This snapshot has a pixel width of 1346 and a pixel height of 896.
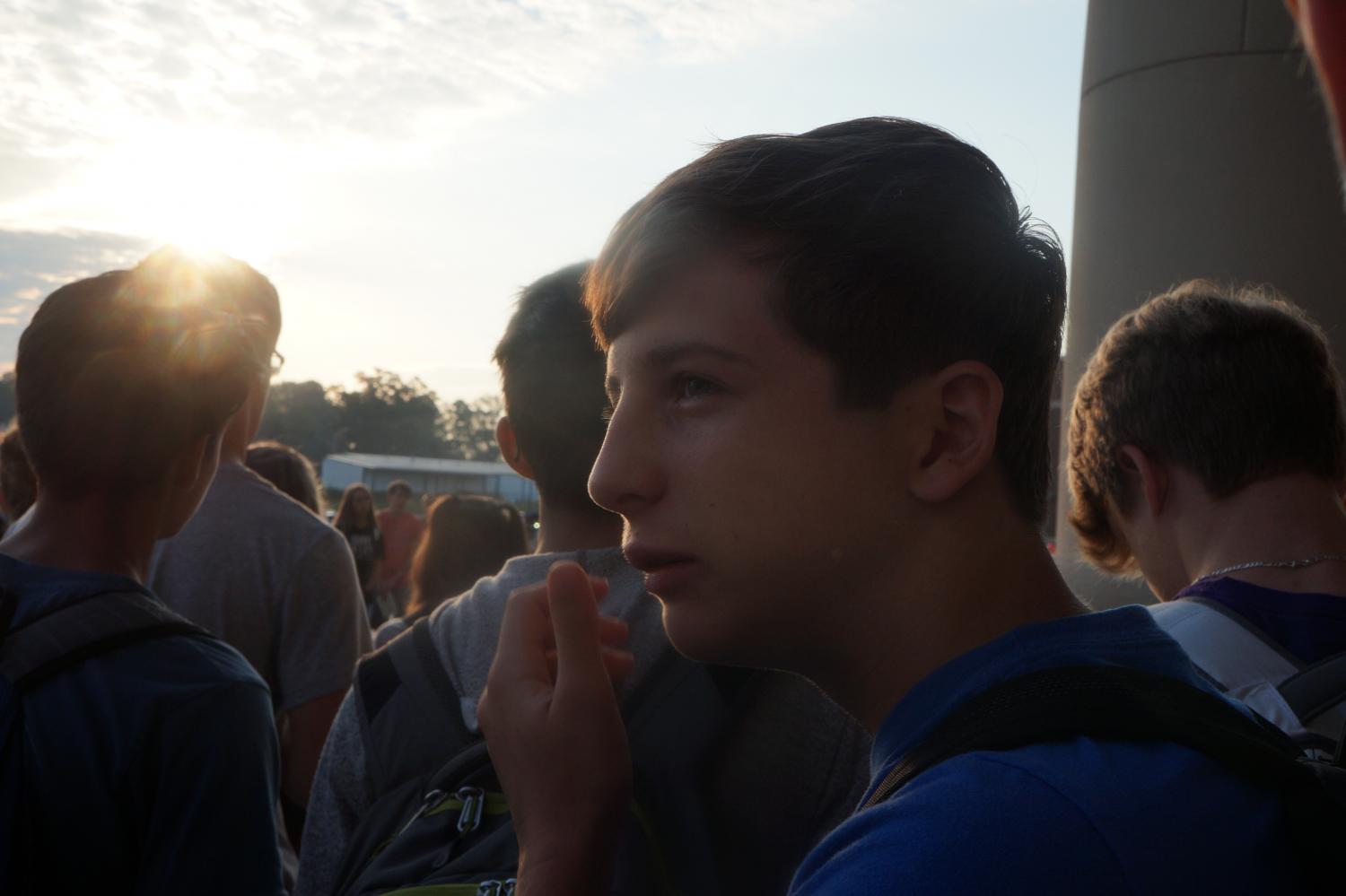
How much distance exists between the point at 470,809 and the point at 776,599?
2.27 feet

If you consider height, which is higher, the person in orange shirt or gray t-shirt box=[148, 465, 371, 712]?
gray t-shirt box=[148, 465, 371, 712]

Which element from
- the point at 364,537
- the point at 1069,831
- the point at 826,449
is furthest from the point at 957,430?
the point at 364,537

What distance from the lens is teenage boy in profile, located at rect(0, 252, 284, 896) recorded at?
183cm

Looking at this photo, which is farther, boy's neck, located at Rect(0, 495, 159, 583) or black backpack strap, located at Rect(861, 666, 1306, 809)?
boy's neck, located at Rect(0, 495, 159, 583)

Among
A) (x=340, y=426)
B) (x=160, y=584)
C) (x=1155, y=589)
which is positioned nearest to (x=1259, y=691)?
(x=1155, y=589)

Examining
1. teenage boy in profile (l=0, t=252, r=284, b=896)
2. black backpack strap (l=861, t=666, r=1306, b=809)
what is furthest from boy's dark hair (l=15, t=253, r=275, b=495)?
black backpack strap (l=861, t=666, r=1306, b=809)

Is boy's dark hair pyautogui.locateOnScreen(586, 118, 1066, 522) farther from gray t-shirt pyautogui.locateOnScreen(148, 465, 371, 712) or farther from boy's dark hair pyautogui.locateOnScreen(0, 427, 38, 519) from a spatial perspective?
boy's dark hair pyautogui.locateOnScreen(0, 427, 38, 519)

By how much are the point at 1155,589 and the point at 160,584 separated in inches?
103

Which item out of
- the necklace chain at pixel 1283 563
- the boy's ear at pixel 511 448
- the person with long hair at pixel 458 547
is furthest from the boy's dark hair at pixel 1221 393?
the person with long hair at pixel 458 547

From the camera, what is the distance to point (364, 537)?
11469mm

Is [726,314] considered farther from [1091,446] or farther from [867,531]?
[1091,446]

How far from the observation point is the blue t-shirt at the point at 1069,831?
2.89 feet

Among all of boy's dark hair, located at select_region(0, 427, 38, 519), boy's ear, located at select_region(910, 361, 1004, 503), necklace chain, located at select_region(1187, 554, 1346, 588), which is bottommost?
boy's dark hair, located at select_region(0, 427, 38, 519)

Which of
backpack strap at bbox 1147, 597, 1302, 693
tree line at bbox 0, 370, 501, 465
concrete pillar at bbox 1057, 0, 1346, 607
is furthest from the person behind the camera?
tree line at bbox 0, 370, 501, 465
